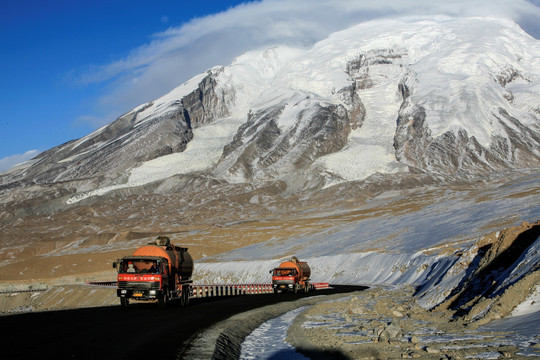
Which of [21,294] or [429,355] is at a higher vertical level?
[429,355]

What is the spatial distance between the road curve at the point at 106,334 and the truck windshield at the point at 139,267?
362 centimetres

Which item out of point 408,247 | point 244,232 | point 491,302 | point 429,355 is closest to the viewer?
point 429,355

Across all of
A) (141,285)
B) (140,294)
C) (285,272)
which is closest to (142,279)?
(141,285)

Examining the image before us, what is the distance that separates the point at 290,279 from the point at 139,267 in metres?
18.4

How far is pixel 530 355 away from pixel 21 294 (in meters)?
42.2

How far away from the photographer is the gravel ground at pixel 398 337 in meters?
13.7

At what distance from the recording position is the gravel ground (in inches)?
540

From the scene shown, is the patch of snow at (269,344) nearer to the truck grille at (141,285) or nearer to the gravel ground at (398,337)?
the gravel ground at (398,337)

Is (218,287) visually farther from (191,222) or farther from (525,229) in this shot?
(191,222)

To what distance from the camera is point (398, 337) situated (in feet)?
54.6

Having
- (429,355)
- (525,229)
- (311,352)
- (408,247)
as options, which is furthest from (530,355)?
(408,247)

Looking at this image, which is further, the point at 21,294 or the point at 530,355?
the point at 21,294

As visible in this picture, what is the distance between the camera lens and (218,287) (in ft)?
152

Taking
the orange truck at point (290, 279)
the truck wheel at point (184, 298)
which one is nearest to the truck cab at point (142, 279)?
the truck wheel at point (184, 298)
